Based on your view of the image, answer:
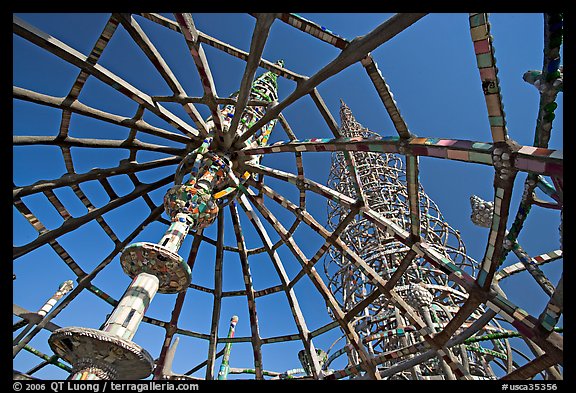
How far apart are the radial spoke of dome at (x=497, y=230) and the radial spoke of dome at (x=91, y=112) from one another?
8.58 meters

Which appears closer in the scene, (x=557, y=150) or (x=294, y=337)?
(x=557, y=150)

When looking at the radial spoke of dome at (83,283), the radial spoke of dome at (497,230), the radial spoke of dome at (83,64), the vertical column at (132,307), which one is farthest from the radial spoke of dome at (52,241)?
the radial spoke of dome at (497,230)

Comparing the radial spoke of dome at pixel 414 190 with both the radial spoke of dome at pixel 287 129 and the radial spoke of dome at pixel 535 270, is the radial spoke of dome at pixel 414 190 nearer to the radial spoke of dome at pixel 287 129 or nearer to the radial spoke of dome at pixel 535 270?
the radial spoke of dome at pixel 535 270

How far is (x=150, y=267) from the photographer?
232 inches

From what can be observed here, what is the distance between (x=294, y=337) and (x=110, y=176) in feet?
28.9

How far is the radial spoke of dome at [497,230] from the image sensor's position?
18.3 feet

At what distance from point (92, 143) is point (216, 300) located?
7.67 m

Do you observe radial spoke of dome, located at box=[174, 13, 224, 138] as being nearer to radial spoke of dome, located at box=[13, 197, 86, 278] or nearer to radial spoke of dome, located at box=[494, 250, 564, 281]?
radial spoke of dome, located at box=[13, 197, 86, 278]

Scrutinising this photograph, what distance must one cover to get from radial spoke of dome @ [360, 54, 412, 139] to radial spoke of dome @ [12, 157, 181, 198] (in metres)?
7.45

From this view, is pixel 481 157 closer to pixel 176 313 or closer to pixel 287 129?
pixel 287 129
